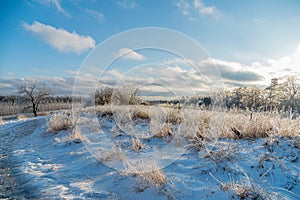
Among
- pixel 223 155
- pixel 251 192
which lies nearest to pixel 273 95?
pixel 223 155

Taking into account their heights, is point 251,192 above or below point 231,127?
below

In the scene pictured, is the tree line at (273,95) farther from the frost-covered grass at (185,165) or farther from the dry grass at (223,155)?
the dry grass at (223,155)

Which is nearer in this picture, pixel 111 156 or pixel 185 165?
pixel 185 165

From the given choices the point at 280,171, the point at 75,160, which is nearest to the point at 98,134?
the point at 75,160

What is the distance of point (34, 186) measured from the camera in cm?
372

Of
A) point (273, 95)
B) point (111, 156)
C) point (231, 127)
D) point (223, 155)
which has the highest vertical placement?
point (273, 95)

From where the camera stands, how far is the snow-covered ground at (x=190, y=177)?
9.88 feet

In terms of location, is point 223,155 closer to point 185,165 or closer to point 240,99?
point 185,165

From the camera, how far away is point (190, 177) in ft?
11.6

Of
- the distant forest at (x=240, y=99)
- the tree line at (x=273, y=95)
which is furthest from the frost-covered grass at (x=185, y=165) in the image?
the tree line at (x=273, y=95)

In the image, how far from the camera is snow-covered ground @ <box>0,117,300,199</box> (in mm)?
3012

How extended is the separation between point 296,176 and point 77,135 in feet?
19.4

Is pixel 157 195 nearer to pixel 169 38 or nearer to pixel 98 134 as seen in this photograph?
pixel 169 38

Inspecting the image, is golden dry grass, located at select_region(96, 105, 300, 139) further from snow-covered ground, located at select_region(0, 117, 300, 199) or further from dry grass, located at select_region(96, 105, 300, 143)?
snow-covered ground, located at select_region(0, 117, 300, 199)
